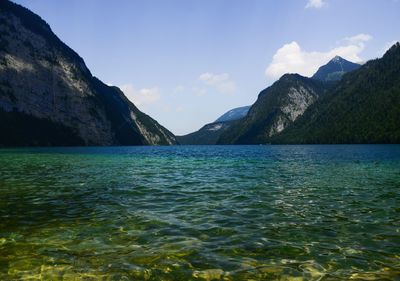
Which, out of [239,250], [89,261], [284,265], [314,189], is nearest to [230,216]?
[239,250]

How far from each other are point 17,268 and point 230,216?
33.6 ft

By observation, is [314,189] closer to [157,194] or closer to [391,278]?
[157,194]

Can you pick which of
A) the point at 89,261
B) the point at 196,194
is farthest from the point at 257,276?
the point at 196,194

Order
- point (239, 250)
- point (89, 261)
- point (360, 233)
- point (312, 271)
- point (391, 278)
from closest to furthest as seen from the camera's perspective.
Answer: point (391, 278) < point (312, 271) < point (89, 261) < point (239, 250) < point (360, 233)

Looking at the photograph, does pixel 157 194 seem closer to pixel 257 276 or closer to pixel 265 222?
pixel 265 222

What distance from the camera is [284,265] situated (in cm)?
1107

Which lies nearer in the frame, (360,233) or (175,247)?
(175,247)

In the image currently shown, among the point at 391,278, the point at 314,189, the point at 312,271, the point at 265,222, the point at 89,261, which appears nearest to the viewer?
the point at 391,278

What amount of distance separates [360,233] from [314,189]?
14.0 metres

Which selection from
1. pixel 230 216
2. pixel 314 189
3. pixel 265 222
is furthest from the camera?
pixel 314 189

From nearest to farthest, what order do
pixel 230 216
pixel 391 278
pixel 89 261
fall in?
pixel 391 278 < pixel 89 261 < pixel 230 216

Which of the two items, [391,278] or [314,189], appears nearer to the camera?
[391,278]

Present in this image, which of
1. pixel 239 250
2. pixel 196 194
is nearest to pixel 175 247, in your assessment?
pixel 239 250

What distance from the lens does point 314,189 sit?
28.5 meters
